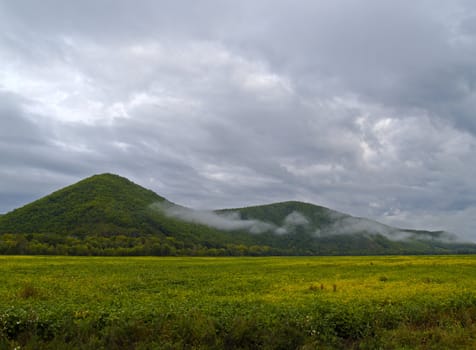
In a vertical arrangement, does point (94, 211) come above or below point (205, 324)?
above

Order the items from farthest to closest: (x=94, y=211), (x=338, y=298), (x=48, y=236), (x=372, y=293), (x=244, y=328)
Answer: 1. (x=94, y=211)
2. (x=48, y=236)
3. (x=372, y=293)
4. (x=338, y=298)
5. (x=244, y=328)

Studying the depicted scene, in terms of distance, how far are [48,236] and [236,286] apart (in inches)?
4719

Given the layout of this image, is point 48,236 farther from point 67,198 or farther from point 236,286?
point 236,286

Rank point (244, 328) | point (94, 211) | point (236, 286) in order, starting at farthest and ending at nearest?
1. point (94, 211)
2. point (236, 286)
3. point (244, 328)

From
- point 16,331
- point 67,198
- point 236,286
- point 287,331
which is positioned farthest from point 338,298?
point 67,198

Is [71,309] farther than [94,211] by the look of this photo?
No

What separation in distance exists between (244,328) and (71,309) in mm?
7481

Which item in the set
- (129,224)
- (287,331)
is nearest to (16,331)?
(287,331)

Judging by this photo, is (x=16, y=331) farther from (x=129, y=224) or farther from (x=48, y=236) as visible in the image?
(x=129, y=224)

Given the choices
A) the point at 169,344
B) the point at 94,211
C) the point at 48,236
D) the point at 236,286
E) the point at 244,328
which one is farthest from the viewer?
the point at 94,211

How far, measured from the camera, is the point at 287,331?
11844 millimetres

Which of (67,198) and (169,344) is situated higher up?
(67,198)

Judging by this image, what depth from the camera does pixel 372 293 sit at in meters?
20.2

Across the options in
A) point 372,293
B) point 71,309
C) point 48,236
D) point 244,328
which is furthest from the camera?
point 48,236
